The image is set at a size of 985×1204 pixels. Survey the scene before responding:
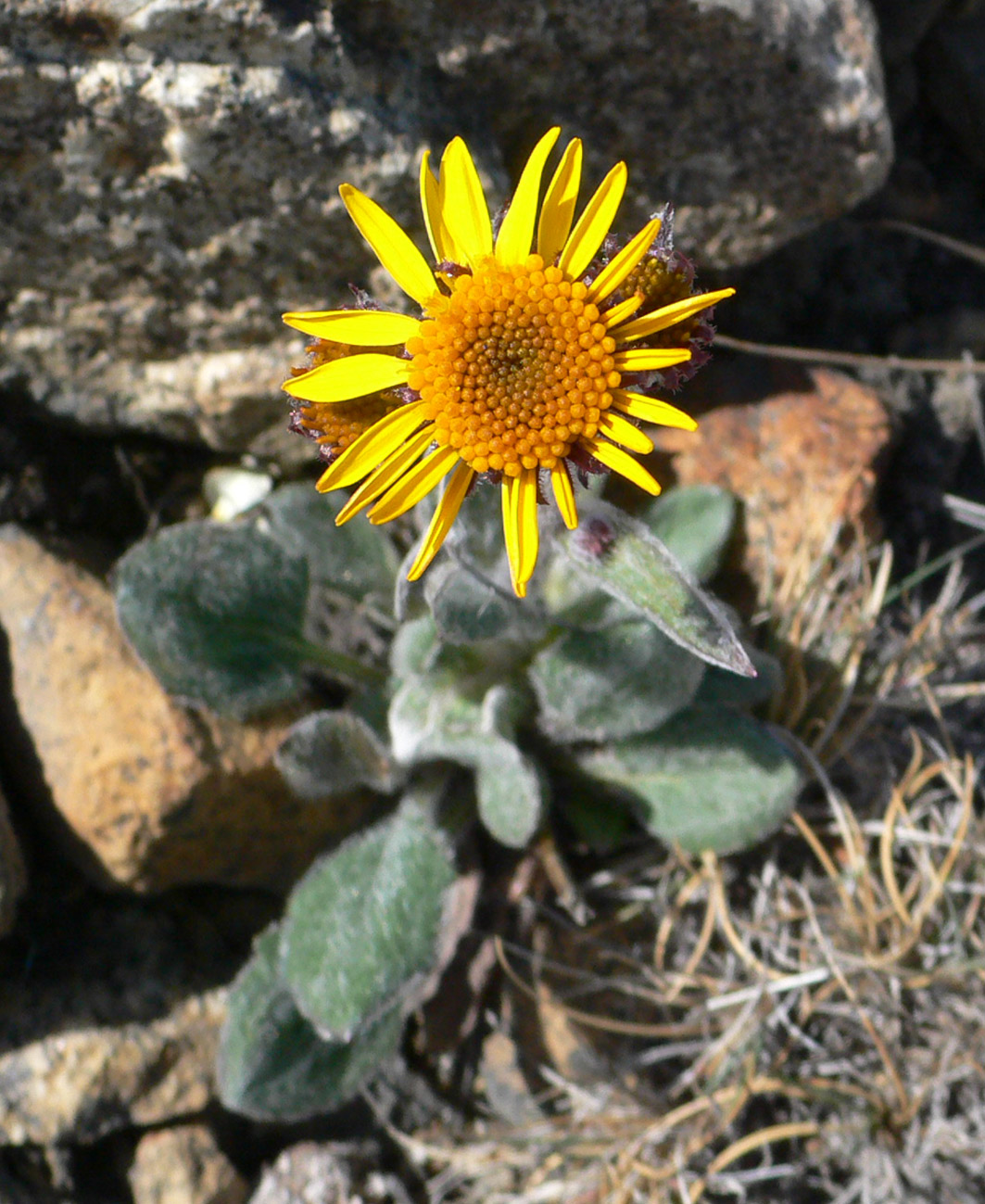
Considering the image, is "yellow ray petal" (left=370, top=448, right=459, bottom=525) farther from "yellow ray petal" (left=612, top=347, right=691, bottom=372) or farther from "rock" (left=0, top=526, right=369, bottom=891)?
"rock" (left=0, top=526, right=369, bottom=891)

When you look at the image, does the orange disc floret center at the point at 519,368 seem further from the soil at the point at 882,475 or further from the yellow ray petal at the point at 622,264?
the soil at the point at 882,475

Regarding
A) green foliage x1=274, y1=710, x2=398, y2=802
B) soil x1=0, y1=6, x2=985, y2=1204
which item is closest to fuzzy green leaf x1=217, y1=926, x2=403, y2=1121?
soil x1=0, y1=6, x2=985, y2=1204

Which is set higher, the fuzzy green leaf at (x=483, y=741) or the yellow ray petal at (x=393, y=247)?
the yellow ray petal at (x=393, y=247)

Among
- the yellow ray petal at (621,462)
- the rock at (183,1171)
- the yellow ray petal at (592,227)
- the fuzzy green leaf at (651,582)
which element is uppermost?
the yellow ray petal at (592,227)

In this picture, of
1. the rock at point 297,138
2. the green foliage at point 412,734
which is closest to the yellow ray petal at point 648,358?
the green foliage at point 412,734

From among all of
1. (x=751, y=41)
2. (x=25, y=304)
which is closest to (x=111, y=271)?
(x=25, y=304)

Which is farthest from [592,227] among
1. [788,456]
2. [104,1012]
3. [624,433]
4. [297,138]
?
[104,1012]

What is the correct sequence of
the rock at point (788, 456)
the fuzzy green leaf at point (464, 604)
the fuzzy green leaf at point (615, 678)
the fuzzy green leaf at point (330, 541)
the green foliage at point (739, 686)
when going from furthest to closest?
A: the rock at point (788, 456) < the fuzzy green leaf at point (330, 541) < the green foliage at point (739, 686) < the fuzzy green leaf at point (615, 678) < the fuzzy green leaf at point (464, 604)

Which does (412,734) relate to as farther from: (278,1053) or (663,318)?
(663,318)

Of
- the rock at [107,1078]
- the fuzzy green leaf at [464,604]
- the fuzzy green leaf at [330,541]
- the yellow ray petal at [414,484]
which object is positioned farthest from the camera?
the fuzzy green leaf at [330,541]
